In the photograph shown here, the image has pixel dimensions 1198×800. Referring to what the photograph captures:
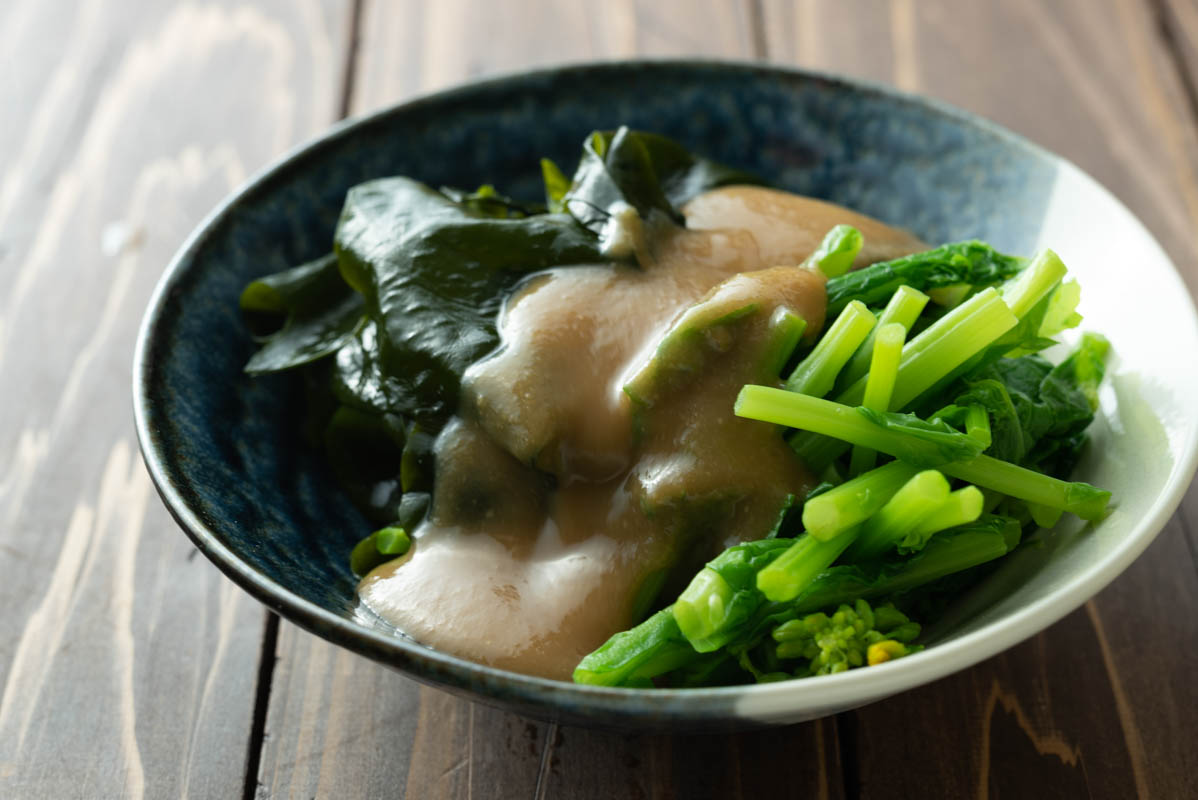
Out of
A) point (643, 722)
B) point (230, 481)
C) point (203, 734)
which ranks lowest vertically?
point (203, 734)

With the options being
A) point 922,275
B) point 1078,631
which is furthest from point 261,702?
point 1078,631

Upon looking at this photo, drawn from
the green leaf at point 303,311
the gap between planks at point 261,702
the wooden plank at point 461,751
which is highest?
the green leaf at point 303,311

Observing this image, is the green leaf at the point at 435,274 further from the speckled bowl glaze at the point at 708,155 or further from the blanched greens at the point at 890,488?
the blanched greens at the point at 890,488

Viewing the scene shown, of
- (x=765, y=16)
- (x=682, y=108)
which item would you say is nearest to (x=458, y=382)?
(x=682, y=108)

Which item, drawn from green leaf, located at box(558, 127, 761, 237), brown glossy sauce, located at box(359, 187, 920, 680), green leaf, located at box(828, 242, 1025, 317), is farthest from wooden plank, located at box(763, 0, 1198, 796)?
green leaf, located at box(558, 127, 761, 237)

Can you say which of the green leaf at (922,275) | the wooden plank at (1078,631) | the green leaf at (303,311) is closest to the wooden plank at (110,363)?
the green leaf at (303,311)

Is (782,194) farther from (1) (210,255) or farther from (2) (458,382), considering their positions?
(1) (210,255)

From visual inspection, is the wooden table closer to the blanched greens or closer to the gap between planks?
the gap between planks
